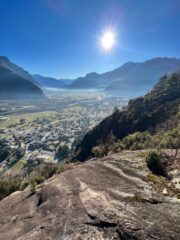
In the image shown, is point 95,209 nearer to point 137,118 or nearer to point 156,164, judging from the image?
point 156,164

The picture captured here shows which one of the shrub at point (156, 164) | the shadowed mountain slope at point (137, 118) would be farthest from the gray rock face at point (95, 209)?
the shadowed mountain slope at point (137, 118)

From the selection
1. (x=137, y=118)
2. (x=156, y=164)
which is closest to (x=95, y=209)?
(x=156, y=164)

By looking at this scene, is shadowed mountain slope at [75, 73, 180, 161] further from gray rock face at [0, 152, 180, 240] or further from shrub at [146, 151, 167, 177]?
gray rock face at [0, 152, 180, 240]

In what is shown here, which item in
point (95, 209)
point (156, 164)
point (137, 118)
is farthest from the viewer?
point (137, 118)

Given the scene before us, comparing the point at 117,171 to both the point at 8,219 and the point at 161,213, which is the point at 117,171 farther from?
the point at 8,219

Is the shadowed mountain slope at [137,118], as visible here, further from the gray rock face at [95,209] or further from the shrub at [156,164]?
the gray rock face at [95,209]

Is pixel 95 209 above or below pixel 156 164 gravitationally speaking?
below
